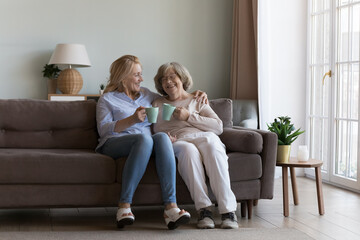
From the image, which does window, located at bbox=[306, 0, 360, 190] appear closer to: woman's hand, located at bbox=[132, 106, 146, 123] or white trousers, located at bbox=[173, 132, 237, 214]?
white trousers, located at bbox=[173, 132, 237, 214]

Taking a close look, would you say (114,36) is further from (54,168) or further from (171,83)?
(54,168)

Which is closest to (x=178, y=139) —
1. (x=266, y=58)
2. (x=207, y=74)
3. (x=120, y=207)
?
(x=120, y=207)

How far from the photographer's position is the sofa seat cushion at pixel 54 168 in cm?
291

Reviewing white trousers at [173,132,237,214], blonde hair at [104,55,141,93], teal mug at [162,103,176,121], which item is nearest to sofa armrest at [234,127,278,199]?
white trousers at [173,132,237,214]

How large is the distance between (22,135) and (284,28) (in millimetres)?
2849

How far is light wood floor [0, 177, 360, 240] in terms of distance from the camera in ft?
9.87

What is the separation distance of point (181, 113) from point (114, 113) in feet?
1.44

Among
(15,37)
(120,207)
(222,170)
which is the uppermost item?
(15,37)

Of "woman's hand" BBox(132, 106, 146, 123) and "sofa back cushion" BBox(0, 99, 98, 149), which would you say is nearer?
"woman's hand" BBox(132, 106, 146, 123)

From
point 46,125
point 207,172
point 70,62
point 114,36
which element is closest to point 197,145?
point 207,172

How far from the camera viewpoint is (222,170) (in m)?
3.00

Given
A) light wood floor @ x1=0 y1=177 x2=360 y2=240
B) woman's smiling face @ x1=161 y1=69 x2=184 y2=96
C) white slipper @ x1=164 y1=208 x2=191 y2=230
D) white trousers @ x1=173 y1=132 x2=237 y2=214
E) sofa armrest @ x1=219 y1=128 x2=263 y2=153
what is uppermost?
woman's smiling face @ x1=161 y1=69 x2=184 y2=96

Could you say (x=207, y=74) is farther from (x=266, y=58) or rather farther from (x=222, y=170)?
(x=222, y=170)

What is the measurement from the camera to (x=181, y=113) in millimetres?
3273
